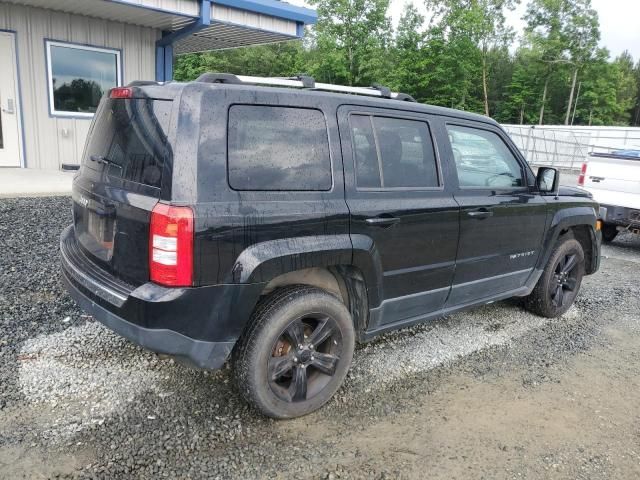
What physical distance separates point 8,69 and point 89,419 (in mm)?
8654

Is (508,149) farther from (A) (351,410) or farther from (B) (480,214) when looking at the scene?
(A) (351,410)

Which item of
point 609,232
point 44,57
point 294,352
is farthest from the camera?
point 44,57

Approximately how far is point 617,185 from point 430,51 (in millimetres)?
28271

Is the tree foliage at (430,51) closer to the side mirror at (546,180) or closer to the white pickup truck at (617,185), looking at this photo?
the white pickup truck at (617,185)

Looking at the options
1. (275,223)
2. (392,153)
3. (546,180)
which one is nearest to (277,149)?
(275,223)

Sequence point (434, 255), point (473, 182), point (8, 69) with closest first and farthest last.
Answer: point (434, 255) < point (473, 182) < point (8, 69)

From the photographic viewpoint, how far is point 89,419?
9.30 feet

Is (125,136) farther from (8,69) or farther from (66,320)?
(8,69)

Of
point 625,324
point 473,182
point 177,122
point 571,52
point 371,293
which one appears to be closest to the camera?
point 177,122

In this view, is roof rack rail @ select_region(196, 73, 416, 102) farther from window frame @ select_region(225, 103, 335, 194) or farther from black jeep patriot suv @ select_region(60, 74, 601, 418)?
window frame @ select_region(225, 103, 335, 194)

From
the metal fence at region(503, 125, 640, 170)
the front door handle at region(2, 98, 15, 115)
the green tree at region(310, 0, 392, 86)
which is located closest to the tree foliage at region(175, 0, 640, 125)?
the green tree at region(310, 0, 392, 86)

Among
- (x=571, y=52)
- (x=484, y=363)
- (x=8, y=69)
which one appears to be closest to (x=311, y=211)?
(x=484, y=363)

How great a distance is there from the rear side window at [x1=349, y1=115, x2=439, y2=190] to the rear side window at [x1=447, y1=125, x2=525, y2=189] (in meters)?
0.30

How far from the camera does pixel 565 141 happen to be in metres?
24.1
